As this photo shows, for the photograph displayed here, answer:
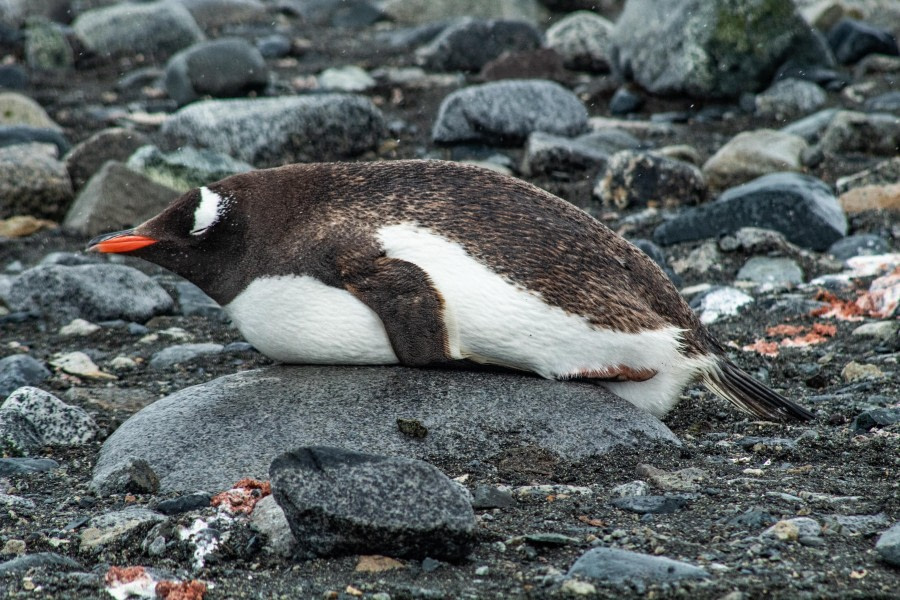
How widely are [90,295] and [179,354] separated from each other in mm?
1067

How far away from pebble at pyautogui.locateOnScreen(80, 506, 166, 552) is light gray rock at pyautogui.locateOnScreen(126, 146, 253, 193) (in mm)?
→ 5628

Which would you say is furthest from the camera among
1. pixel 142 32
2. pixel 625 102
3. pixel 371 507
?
pixel 142 32

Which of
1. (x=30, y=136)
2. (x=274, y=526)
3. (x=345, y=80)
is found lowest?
(x=345, y=80)

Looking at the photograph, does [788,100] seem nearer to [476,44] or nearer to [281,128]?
[476,44]

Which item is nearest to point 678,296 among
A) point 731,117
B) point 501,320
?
point 501,320

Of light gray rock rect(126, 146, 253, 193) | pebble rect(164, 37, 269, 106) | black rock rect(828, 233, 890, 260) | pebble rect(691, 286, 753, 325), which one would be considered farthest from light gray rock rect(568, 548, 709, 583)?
pebble rect(164, 37, 269, 106)

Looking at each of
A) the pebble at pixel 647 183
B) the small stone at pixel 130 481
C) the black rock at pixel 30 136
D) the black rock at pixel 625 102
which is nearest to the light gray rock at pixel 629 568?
the small stone at pixel 130 481

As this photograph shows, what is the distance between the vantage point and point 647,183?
854 cm

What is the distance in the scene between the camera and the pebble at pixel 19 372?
17.5ft

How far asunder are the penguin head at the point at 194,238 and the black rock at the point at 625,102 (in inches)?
307

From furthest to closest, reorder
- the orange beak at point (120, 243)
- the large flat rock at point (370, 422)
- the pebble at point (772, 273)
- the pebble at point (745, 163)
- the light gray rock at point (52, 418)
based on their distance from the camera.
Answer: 1. the pebble at point (745, 163)
2. the pebble at point (772, 273)
3. the light gray rock at point (52, 418)
4. the orange beak at point (120, 243)
5. the large flat rock at point (370, 422)

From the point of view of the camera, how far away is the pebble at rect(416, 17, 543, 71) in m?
13.4

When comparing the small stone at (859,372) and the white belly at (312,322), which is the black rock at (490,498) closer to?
the white belly at (312,322)

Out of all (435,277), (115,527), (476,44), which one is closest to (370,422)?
(435,277)
